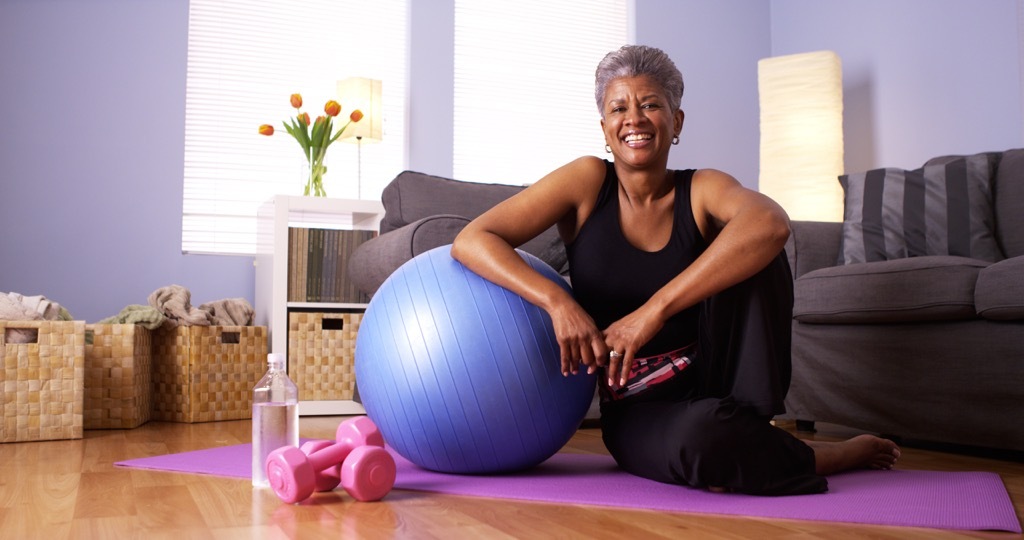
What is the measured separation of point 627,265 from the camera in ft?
6.27

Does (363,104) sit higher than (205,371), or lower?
higher

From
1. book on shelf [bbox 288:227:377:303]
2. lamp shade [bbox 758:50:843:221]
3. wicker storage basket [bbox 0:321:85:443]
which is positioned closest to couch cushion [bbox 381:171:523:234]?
book on shelf [bbox 288:227:377:303]

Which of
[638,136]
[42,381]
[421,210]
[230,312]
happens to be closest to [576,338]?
[638,136]

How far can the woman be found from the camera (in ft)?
5.58

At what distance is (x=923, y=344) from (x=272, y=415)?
172cm

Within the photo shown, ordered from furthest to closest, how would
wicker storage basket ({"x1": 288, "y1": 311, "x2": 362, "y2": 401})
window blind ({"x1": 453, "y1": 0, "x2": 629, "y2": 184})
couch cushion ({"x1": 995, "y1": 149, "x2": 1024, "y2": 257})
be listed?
window blind ({"x1": 453, "y1": 0, "x2": 629, "y2": 184})
wicker storage basket ({"x1": 288, "y1": 311, "x2": 362, "y2": 401})
couch cushion ({"x1": 995, "y1": 149, "x2": 1024, "y2": 257})

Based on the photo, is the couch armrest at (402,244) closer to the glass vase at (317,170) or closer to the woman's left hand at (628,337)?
the glass vase at (317,170)

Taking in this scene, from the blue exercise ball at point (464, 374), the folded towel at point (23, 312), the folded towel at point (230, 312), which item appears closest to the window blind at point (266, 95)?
the folded towel at point (230, 312)

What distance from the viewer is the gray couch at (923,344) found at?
2.29 metres

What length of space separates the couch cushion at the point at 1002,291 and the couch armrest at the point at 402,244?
4.74 ft

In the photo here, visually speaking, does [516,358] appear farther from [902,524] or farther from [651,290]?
[902,524]

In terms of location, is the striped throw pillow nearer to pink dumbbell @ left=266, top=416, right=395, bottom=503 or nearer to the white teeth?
the white teeth

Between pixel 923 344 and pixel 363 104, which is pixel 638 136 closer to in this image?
pixel 923 344

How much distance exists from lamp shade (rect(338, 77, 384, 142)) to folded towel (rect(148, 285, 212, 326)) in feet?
3.37
